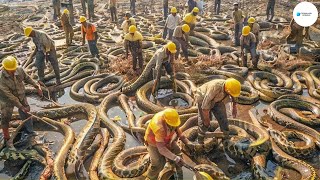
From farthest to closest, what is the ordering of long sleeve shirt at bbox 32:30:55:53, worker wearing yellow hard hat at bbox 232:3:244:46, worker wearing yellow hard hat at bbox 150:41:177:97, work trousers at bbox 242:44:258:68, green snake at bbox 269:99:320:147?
worker wearing yellow hard hat at bbox 232:3:244:46 → work trousers at bbox 242:44:258:68 → long sleeve shirt at bbox 32:30:55:53 → worker wearing yellow hard hat at bbox 150:41:177:97 → green snake at bbox 269:99:320:147

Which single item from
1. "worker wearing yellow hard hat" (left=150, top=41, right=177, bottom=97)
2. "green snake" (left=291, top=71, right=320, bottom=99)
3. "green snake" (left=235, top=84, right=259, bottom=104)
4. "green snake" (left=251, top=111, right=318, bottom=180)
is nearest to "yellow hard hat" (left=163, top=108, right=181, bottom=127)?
"green snake" (left=251, top=111, right=318, bottom=180)

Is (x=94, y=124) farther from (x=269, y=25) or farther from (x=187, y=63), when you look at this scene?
(x=269, y=25)

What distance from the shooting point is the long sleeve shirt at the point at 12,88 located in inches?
287

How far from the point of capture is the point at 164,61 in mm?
9602

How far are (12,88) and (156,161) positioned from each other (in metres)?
4.21

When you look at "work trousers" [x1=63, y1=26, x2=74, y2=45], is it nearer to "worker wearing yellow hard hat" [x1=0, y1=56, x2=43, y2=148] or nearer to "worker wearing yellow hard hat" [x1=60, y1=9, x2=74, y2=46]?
"worker wearing yellow hard hat" [x1=60, y1=9, x2=74, y2=46]

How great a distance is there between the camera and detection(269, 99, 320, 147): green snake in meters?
7.36

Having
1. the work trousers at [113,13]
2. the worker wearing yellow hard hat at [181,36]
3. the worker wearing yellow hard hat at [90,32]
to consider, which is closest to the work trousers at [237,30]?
the worker wearing yellow hard hat at [181,36]

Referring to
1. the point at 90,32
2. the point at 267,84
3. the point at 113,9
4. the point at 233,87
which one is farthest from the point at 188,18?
the point at 113,9

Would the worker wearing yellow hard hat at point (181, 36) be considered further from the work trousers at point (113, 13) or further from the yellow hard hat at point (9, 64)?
the work trousers at point (113, 13)

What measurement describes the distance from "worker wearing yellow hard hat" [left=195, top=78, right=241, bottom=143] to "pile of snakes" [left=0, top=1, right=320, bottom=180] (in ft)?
0.86

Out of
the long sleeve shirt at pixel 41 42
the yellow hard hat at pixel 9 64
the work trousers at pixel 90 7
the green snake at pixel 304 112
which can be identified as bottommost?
the green snake at pixel 304 112

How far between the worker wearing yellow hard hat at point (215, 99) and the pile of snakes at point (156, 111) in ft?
0.86

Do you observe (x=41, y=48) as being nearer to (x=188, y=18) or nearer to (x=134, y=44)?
(x=134, y=44)
